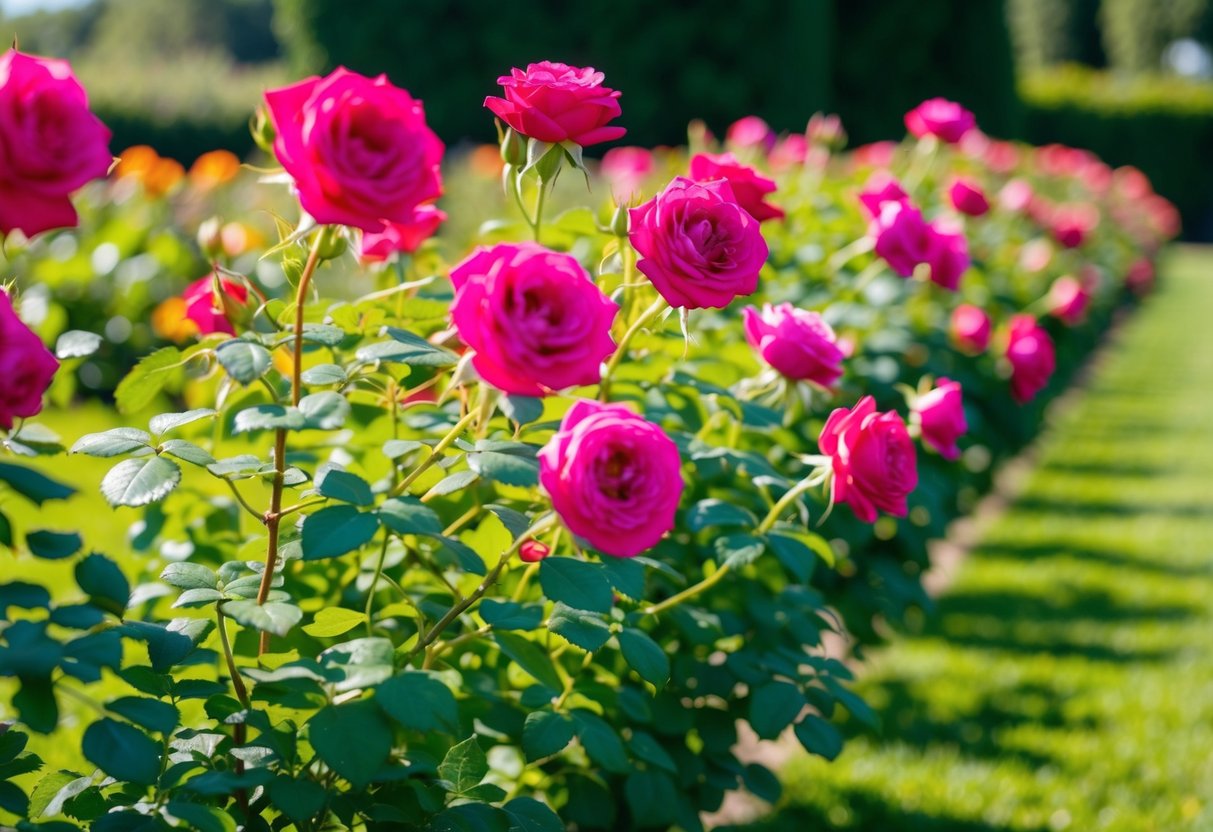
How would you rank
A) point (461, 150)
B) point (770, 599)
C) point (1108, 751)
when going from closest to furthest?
point (770, 599) → point (1108, 751) → point (461, 150)

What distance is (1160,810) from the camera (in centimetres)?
251

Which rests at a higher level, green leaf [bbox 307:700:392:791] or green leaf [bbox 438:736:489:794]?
green leaf [bbox 307:700:392:791]

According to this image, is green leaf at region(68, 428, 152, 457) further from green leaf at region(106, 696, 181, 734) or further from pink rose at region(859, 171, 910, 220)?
pink rose at region(859, 171, 910, 220)

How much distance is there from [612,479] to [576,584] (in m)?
0.13

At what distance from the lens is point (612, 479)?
961 millimetres

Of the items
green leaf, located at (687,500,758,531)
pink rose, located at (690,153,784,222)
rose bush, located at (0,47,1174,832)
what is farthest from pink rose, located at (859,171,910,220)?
green leaf, located at (687,500,758,531)

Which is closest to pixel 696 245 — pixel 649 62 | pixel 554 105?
pixel 554 105

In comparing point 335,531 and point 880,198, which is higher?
point 335,531

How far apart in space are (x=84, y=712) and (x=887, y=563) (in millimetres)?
1477

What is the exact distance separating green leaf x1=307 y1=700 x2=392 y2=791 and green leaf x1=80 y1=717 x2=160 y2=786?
0.12 metres

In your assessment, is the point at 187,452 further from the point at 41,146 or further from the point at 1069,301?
the point at 1069,301

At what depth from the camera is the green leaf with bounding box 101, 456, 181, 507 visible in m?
1.02

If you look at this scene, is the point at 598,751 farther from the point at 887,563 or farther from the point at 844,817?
the point at 844,817

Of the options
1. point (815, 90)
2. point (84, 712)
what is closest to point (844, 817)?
point (84, 712)
